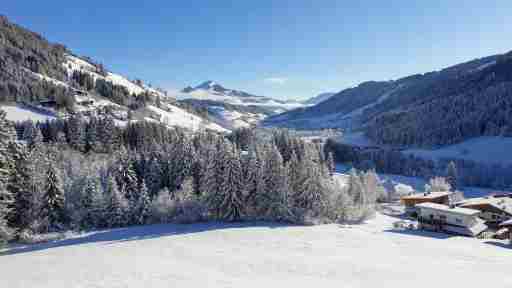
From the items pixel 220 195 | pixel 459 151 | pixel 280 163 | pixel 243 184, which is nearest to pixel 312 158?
pixel 280 163

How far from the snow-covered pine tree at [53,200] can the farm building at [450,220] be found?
5344cm

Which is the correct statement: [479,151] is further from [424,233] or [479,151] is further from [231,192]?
[231,192]

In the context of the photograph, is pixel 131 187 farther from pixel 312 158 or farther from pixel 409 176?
pixel 409 176

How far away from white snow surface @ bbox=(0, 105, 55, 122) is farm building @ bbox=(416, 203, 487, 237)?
136 metres

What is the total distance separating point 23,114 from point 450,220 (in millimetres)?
152316

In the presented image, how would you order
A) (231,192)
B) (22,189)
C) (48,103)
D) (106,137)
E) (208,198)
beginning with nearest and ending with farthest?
(22,189) → (231,192) → (208,198) → (106,137) → (48,103)

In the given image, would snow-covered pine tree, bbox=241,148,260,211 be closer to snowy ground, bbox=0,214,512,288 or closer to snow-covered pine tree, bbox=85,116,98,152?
snowy ground, bbox=0,214,512,288

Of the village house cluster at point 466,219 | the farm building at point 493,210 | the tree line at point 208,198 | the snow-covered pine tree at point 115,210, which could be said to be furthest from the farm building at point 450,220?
the snow-covered pine tree at point 115,210

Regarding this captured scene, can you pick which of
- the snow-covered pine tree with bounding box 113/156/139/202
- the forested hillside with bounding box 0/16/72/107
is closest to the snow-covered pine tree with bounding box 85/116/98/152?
the snow-covered pine tree with bounding box 113/156/139/202

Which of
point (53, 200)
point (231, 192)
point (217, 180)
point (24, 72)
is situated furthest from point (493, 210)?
point (24, 72)

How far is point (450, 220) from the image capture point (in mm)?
47438

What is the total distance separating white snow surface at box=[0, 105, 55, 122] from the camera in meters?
129

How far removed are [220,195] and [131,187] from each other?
21.7 metres

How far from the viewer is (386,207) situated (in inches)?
3039
